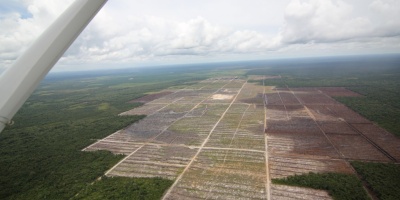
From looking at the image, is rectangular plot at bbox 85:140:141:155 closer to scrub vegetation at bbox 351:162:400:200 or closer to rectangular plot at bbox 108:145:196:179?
rectangular plot at bbox 108:145:196:179

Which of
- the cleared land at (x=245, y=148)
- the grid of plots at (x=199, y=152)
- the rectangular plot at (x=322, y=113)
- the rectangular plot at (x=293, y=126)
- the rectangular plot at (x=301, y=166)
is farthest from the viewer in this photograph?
the rectangular plot at (x=322, y=113)

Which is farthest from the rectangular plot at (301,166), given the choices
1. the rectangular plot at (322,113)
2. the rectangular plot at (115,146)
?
the rectangular plot at (115,146)

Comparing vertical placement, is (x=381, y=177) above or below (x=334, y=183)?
below

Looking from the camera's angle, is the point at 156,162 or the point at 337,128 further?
the point at 337,128

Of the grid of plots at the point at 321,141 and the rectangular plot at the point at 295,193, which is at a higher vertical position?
the grid of plots at the point at 321,141

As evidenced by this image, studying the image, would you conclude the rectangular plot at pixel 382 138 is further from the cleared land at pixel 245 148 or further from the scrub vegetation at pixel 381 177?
the scrub vegetation at pixel 381 177

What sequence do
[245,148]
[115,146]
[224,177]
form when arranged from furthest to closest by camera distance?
[115,146] < [245,148] < [224,177]

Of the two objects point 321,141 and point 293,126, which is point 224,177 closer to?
point 321,141

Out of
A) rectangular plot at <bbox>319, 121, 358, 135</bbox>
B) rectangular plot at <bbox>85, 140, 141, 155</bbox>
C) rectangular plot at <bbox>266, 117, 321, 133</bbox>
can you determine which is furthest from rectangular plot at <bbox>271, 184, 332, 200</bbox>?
rectangular plot at <bbox>85, 140, 141, 155</bbox>

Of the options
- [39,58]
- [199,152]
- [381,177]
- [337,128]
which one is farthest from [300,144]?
[39,58]
